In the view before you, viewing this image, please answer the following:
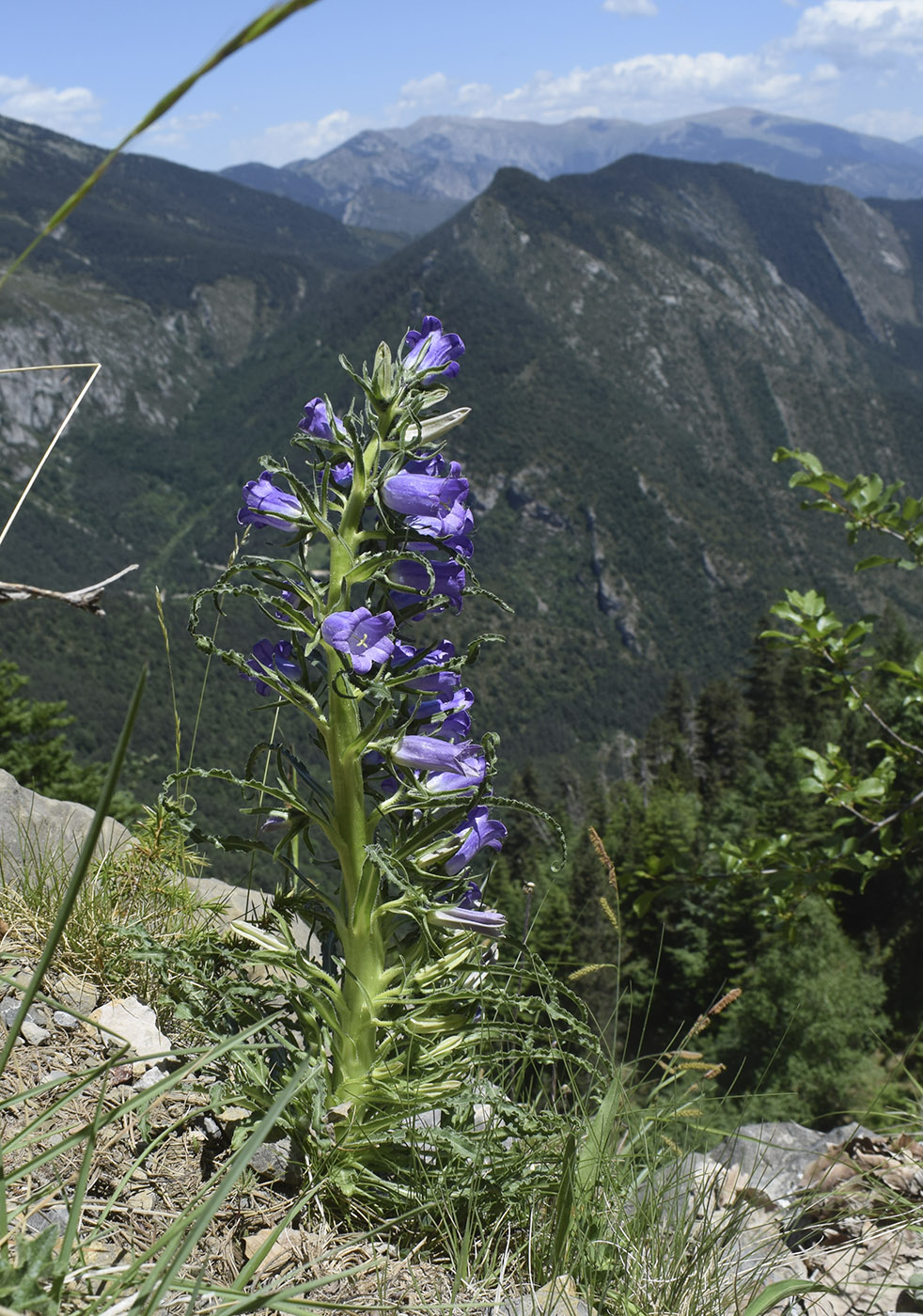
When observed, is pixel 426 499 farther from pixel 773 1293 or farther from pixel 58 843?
pixel 58 843

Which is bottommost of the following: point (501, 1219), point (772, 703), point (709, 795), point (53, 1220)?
point (709, 795)

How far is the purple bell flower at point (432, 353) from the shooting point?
313 cm

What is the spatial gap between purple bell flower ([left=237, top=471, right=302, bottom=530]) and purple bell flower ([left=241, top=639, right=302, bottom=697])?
0.39 m

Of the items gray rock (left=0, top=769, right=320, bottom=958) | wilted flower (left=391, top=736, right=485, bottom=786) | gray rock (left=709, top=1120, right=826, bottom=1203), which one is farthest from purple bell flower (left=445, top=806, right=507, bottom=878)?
gray rock (left=709, top=1120, right=826, bottom=1203)

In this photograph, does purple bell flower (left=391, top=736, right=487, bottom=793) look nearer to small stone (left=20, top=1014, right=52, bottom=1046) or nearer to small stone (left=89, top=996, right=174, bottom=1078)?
small stone (left=89, top=996, right=174, bottom=1078)

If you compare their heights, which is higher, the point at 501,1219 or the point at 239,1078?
the point at 239,1078

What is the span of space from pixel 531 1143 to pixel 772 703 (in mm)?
67355

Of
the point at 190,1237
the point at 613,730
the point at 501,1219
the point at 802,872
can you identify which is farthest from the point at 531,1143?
the point at 613,730

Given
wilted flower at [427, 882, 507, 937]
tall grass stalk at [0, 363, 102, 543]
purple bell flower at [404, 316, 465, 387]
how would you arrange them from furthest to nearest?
purple bell flower at [404, 316, 465, 387] → wilted flower at [427, 882, 507, 937] → tall grass stalk at [0, 363, 102, 543]

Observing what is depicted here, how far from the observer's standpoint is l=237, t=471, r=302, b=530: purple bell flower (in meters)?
2.97

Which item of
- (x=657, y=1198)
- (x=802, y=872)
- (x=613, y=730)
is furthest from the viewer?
(x=613, y=730)

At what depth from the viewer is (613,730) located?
187 metres

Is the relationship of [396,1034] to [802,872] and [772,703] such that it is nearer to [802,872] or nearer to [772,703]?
[802,872]

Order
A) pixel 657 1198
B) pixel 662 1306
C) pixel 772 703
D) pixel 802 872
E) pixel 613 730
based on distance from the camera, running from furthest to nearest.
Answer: pixel 613 730 < pixel 772 703 < pixel 802 872 < pixel 657 1198 < pixel 662 1306
